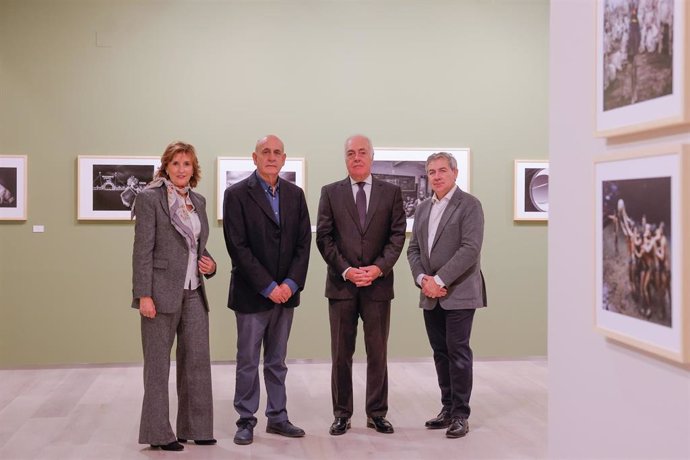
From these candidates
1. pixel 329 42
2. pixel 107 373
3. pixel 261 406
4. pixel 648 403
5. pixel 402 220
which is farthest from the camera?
pixel 329 42

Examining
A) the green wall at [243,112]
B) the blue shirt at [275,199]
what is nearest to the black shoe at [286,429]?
the blue shirt at [275,199]

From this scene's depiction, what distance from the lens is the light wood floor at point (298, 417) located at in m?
4.99

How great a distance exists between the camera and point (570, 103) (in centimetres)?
248

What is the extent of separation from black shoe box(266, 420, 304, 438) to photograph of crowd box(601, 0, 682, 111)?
373cm

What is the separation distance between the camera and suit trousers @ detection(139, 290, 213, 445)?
4.93 m

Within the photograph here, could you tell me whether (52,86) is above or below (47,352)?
above

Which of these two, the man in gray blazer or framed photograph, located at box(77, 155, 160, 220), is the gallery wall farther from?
framed photograph, located at box(77, 155, 160, 220)

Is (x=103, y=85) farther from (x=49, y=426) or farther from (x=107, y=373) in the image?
(x=49, y=426)

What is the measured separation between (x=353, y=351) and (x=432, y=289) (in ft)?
2.31

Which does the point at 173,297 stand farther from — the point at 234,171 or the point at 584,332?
the point at 234,171

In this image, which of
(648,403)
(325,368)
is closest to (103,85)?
(325,368)

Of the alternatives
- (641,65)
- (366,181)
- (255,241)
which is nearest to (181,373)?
(255,241)

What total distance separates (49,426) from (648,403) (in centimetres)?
468

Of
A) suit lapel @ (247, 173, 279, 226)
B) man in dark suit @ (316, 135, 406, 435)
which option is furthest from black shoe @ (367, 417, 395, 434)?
suit lapel @ (247, 173, 279, 226)
